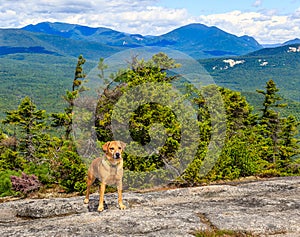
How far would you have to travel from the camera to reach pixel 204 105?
29.9 metres

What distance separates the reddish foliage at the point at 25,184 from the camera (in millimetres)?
24062

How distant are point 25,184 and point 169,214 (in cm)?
1503

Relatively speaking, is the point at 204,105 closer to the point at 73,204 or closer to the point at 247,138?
the point at 247,138

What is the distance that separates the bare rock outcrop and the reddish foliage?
9825 millimetres

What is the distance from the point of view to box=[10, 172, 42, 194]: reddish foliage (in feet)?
78.9

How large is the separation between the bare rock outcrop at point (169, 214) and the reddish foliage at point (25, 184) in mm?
9825

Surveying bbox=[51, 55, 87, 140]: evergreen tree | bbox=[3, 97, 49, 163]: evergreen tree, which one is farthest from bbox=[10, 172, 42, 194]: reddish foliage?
bbox=[3, 97, 49, 163]: evergreen tree

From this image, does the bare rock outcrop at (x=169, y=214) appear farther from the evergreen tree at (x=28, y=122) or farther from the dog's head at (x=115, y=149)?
the evergreen tree at (x=28, y=122)

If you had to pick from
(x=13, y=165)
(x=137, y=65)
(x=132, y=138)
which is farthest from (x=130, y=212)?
(x=13, y=165)

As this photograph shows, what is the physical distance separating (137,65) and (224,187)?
11.4m

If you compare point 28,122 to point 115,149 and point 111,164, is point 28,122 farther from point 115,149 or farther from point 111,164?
point 115,149

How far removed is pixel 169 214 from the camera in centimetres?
1223

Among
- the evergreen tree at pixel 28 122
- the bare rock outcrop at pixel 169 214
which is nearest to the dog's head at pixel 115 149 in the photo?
the bare rock outcrop at pixel 169 214

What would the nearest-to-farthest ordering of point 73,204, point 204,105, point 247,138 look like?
point 73,204, point 204,105, point 247,138
